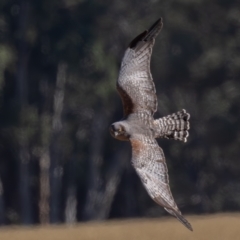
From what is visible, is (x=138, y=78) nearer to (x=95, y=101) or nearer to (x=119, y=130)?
(x=119, y=130)

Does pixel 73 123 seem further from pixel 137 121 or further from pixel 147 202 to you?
pixel 137 121

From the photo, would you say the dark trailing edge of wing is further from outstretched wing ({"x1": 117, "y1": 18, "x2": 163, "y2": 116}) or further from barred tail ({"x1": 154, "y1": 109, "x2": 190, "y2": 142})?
barred tail ({"x1": 154, "y1": 109, "x2": 190, "y2": 142})

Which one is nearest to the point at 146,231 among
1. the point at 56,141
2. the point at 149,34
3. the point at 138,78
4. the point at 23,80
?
the point at 138,78

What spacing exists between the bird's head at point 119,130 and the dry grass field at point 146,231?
34.8 ft

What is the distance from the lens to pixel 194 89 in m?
36.1

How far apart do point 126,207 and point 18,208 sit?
159 inches

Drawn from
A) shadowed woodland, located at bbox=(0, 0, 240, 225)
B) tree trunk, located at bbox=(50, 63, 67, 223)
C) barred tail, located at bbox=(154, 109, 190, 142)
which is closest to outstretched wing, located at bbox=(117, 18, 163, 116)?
barred tail, located at bbox=(154, 109, 190, 142)


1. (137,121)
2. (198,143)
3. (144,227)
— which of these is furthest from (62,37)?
(137,121)

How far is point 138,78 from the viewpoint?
11062 mm

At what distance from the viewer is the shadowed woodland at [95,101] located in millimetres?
34812

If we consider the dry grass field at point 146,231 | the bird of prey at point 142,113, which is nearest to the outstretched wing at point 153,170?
the bird of prey at point 142,113

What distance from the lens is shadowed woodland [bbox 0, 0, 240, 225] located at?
34.8 metres

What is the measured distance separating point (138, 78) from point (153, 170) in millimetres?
1400

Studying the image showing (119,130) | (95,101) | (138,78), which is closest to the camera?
(119,130)
